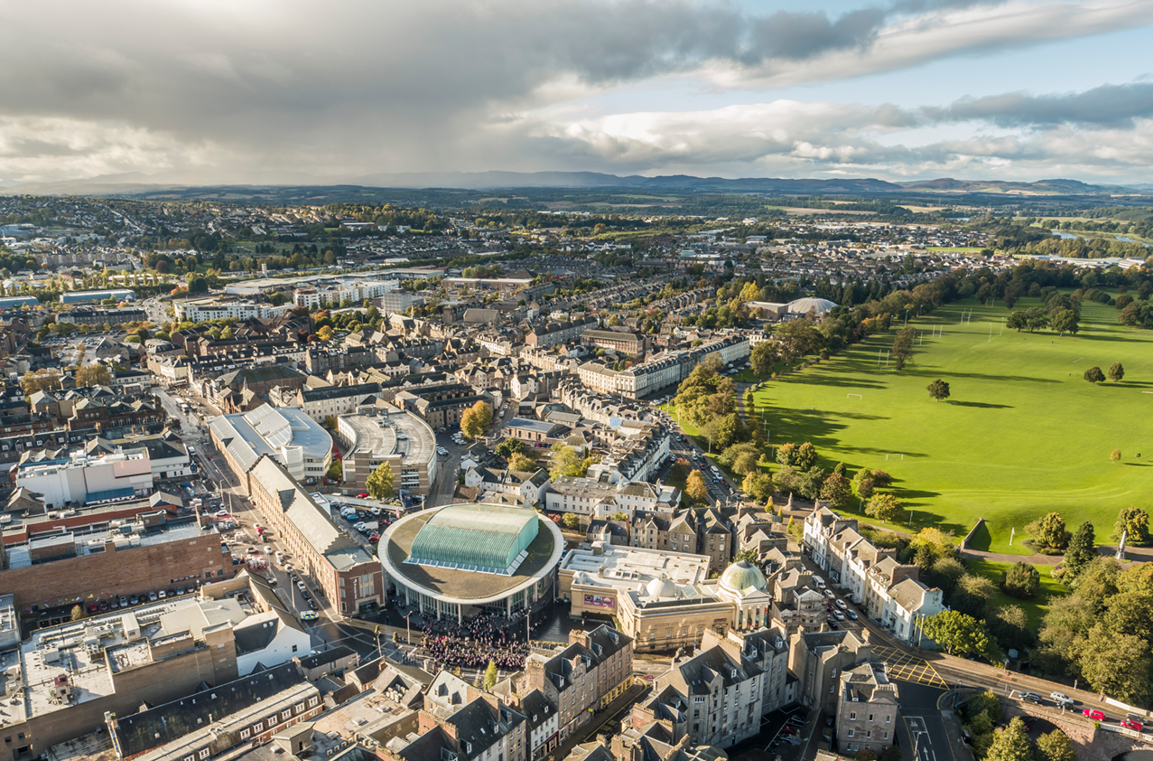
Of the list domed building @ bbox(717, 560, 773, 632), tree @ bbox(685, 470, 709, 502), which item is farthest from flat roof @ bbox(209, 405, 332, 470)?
domed building @ bbox(717, 560, 773, 632)

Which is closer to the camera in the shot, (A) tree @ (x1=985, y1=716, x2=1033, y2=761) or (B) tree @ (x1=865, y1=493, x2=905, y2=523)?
(A) tree @ (x1=985, y1=716, x2=1033, y2=761)

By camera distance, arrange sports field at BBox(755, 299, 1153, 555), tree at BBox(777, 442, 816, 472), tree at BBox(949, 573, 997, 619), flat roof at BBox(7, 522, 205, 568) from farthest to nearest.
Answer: tree at BBox(777, 442, 816, 472), sports field at BBox(755, 299, 1153, 555), flat roof at BBox(7, 522, 205, 568), tree at BBox(949, 573, 997, 619)

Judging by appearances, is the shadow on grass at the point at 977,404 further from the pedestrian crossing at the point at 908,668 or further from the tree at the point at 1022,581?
the pedestrian crossing at the point at 908,668

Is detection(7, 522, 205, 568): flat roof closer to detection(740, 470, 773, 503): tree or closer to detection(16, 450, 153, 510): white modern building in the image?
detection(16, 450, 153, 510): white modern building

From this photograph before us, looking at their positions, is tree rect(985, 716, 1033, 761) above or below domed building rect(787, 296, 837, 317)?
below

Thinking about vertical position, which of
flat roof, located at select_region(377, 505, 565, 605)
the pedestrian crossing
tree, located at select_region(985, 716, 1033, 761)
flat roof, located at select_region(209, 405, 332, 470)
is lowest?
the pedestrian crossing

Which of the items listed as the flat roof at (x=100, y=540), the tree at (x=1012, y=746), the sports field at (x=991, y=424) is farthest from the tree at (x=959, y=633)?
the flat roof at (x=100, y=540)

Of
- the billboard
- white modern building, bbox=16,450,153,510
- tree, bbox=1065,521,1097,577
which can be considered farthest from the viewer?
white modern building, bbox=16,450,153,510

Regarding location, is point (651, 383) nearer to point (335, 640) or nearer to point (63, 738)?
point (335, 640)
